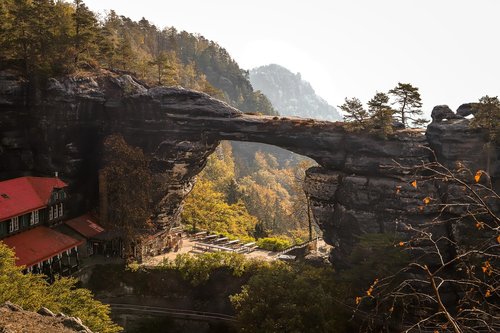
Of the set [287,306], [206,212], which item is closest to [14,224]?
[287,306]

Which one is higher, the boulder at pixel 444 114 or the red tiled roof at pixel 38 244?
the boulder at pixel 444 114

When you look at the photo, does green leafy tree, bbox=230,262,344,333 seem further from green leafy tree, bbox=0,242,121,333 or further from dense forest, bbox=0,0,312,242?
dense forest, bbox=0,0,312,242

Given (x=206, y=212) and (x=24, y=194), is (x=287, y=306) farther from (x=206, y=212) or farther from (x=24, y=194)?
(x=206, y=212)

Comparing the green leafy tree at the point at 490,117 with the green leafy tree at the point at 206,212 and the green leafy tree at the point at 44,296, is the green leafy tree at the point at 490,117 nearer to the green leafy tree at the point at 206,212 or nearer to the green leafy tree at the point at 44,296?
the green leafy tree at the point at 44,296

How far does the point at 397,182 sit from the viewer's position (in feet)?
111

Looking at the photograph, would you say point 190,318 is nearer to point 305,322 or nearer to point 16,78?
point 305,322

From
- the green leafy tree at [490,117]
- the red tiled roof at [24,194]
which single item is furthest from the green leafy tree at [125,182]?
the green leafy tree at [490,117]

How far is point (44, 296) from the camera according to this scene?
21.4 m

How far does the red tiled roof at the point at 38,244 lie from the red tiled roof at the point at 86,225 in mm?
2291

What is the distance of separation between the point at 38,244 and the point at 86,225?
6.97m

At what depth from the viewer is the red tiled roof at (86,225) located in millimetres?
37031

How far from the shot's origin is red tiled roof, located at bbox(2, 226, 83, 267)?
29719 mm

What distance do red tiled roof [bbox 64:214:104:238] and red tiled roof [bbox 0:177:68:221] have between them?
378 cm

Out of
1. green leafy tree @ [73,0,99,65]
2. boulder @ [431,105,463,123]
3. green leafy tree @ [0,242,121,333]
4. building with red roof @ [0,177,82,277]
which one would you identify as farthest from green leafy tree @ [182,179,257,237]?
boulder @ [431,105,463,123]
